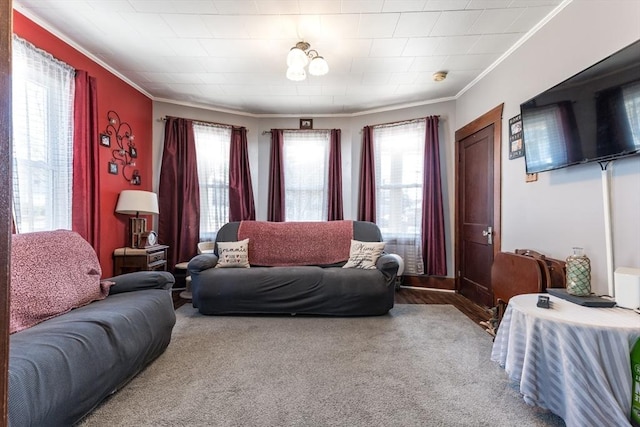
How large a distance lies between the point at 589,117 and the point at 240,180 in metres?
3.93

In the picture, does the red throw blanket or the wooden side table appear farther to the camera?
the red throw blanket

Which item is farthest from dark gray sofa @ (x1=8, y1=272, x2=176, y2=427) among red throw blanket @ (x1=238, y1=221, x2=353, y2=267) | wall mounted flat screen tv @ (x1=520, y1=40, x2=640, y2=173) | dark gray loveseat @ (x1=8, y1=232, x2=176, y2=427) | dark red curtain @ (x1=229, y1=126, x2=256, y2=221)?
wall mounted flat screen tv @ (x1=520, y1=40, x2=640, y2=173)

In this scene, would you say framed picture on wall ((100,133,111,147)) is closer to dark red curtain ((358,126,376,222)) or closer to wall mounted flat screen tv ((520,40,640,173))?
dark red curtain ((358,126,376,222))

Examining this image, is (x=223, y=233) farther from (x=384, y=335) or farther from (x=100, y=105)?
(x=384, y=335)

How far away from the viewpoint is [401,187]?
442 centimetres

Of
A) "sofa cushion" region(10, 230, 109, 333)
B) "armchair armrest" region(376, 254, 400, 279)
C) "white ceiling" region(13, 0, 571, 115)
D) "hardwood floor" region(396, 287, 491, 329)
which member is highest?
"white ceiling" region(13, 0, 571, 115)

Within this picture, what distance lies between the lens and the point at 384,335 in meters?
2.67

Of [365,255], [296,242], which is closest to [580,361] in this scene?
[365,255]

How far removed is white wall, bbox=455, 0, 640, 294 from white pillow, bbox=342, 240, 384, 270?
4.15ft

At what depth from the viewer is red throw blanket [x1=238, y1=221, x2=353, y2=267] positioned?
3.69m

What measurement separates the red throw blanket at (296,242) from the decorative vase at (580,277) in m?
2.23

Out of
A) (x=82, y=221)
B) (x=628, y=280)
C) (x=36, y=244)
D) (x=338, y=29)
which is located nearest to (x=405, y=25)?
(x=338, y=29)

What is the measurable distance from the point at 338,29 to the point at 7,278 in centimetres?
268

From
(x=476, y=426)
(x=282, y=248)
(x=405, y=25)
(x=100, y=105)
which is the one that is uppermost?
Result: (x=405, y=25)
